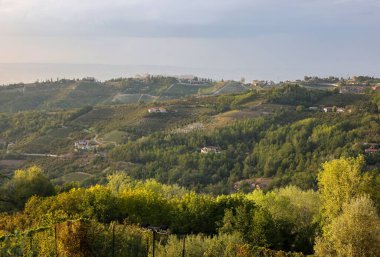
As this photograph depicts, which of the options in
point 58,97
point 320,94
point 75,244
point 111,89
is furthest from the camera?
point 111,89

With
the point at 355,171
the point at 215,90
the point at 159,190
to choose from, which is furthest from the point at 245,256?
the point at 215,90

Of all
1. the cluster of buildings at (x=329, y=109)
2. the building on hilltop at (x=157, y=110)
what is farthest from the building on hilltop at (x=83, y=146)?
the cluster of buildings at (x=329, y=109)

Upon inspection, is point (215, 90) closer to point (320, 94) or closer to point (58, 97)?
point (58, 97)

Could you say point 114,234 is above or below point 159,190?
above

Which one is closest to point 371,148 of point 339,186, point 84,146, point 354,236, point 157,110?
point 339,186

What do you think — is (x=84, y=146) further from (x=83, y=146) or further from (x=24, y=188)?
(x=24, y=188)

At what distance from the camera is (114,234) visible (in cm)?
2073

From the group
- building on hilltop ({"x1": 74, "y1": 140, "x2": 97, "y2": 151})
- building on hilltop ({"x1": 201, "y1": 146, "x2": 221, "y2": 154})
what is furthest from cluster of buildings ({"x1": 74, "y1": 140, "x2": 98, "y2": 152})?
building on hilltop ({"x1": 201, "y1": 146, "x2": 221, "y2": 154})

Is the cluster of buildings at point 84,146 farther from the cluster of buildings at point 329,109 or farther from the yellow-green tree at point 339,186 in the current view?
the yellow-green tree at point 339,186

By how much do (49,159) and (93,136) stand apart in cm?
1434

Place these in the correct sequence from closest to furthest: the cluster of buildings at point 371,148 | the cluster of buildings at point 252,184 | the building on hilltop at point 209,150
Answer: the cluster of buildings at point 371,148, the cluster of buildings at point 252,184, the building on hilltop at point 209,150

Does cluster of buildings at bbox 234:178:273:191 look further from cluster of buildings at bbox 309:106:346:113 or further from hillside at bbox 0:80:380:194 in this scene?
cluster of buildings at bbox 309:106:346:113

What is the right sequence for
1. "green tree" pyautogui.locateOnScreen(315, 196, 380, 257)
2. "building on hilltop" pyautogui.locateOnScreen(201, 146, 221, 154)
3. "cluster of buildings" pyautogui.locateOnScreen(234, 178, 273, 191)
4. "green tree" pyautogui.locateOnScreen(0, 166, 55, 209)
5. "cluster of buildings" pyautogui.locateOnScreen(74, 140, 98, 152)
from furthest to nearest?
"cluster of buildings" pyautogui.locateOnScreen(74, 140, 98, 152) < "building on hilltop" pyautogui.locateOnScreen(201, 146, 221, 154) < "cluster of buildings" pyautogui.locateOnScreen(234, 178, 273, 191) < "green tree" pyautogui.locateOnScreen(0, 166, 55, 209) < "green tree" pyautogui.locateOnScreen(315, 196, 380, 257)

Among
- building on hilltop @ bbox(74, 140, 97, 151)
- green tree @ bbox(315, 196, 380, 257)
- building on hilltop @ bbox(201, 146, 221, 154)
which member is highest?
green tree @ bbox(315, 196, 380, 257)
